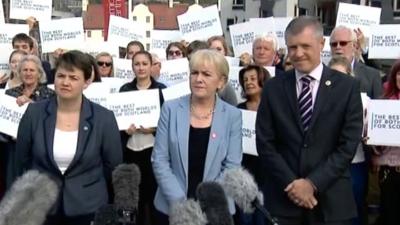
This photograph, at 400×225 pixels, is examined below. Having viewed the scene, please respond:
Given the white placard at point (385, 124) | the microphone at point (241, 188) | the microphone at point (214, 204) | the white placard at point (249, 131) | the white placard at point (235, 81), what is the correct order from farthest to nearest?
the white placard at point (235, 81) < the white placard at point (249, 131) < the white placard at point (385, 124) < the microphone at point (241, 188) < the microphone at point (214, 204)

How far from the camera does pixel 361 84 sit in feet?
21.3

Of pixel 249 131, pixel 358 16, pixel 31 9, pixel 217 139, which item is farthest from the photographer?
pixel 31 9

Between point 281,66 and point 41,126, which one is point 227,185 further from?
point 281,66

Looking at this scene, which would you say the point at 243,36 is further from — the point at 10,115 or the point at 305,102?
the point at 305,102

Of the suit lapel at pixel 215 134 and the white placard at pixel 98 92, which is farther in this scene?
the white placard at pixel 98 92

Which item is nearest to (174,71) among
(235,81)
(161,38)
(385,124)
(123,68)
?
(123,68)

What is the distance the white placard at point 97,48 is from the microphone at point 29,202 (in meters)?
6.61

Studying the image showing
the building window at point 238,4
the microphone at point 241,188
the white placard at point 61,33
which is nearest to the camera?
the microphone at point 241,188

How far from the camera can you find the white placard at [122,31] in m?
10.3

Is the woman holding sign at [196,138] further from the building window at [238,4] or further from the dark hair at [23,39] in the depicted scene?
the building window at [238,4]

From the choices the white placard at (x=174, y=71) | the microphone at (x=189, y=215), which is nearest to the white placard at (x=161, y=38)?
the white placard at (x=174, y=71)

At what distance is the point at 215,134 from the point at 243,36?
495 cm

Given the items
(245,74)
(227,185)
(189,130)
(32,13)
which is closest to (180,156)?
(189,130)

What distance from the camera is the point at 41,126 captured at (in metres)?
4.55
